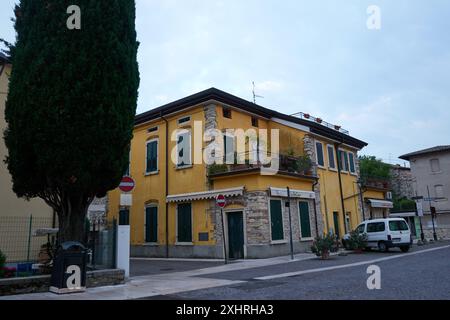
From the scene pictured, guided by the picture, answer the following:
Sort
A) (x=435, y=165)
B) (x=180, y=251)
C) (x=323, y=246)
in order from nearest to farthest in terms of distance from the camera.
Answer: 1. (x=323, y=246)
2. (x=180, y=251)
3. (x=435, y=165)

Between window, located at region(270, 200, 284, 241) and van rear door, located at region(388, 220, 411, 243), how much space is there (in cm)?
580

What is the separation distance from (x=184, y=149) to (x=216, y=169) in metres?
2.62

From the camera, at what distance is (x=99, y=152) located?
916 cm

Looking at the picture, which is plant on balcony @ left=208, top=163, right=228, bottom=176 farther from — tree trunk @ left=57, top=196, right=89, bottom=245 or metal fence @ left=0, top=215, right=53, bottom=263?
tree trunk @ left=57, top=196, right=89, bottom=245

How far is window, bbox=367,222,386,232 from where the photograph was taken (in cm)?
1896

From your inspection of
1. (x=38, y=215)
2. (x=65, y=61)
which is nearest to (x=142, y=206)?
(x=38, y=215)

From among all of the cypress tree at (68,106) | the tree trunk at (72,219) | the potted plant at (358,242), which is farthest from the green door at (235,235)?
the tree trunk at (72,219)

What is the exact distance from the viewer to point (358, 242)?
19125 mm

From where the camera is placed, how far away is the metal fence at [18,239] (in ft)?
37.7

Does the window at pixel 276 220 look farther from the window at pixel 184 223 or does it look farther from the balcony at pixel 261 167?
the window at pixel 184 223

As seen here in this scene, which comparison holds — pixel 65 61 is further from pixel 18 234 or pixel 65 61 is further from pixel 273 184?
pixel 273 184

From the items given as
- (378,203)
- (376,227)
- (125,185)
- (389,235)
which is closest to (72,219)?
(125,185)

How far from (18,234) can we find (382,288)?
10956 millimetres

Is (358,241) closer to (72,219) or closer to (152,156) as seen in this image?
(152,156)
